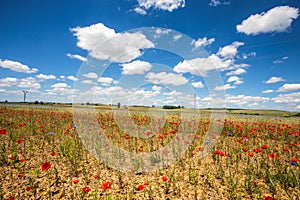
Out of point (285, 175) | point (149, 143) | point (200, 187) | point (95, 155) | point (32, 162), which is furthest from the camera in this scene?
point (149, 143)

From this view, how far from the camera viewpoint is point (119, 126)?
888 centimetres

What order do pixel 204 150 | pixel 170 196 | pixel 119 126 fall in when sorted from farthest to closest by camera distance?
pixel 119 126 → pixel 204 150 → pixel 170 196

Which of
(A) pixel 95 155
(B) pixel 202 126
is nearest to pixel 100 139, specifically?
(A) pixel 95 155

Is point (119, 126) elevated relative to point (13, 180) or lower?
elevated

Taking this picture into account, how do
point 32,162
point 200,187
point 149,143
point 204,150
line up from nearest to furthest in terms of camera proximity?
point 200,187 < point 32,162 < point 204,150 < point 149,143

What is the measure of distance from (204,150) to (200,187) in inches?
89.9

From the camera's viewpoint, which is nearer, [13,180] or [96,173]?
[13,180]

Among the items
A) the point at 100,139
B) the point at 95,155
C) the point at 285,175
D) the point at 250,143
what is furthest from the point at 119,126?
the point at 285,175

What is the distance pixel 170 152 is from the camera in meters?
5.69

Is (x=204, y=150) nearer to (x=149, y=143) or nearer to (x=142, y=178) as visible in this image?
(x=149, y=143)

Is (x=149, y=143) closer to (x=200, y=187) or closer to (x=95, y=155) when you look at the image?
(x=95, y=155)

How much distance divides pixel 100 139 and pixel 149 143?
1928 mm

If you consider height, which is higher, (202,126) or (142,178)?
(202,126)

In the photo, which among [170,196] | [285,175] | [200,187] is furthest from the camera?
[285,175]
